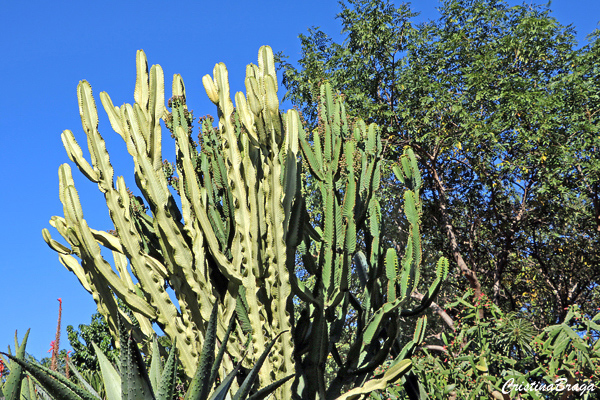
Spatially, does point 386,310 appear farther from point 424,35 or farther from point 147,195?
point 424,35

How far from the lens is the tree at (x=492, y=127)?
10.2 meters

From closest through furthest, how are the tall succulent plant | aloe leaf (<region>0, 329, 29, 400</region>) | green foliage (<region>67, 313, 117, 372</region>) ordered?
aloe leaf (<region>0, 329, 29, 400</region>)
the tall succulent plant
green foliage (<region>67, 313, 117, 372</region>)

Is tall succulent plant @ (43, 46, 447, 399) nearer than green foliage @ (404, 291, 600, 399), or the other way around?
tall succulent plant @ (43, 46, 447, 399)

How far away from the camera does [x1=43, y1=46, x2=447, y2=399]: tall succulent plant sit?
3.89 meters

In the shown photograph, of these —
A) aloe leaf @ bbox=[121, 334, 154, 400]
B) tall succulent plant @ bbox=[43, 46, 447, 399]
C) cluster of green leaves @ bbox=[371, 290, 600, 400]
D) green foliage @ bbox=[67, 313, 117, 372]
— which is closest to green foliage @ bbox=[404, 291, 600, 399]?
cluster of green leaves @ bbox=[371, 290, 600, 400]

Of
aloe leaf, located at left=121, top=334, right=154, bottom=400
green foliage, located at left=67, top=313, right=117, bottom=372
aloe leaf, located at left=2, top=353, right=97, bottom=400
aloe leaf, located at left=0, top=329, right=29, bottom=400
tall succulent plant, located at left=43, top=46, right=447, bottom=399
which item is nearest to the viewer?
aloe leaf, located at left=2, top=353, right=97, bottom=400

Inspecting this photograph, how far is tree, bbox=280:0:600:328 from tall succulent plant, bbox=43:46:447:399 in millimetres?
5839

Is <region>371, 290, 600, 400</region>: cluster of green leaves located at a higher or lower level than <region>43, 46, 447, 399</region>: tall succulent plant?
lower

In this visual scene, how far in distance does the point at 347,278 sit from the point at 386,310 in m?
0.53

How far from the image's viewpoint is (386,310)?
452cm
